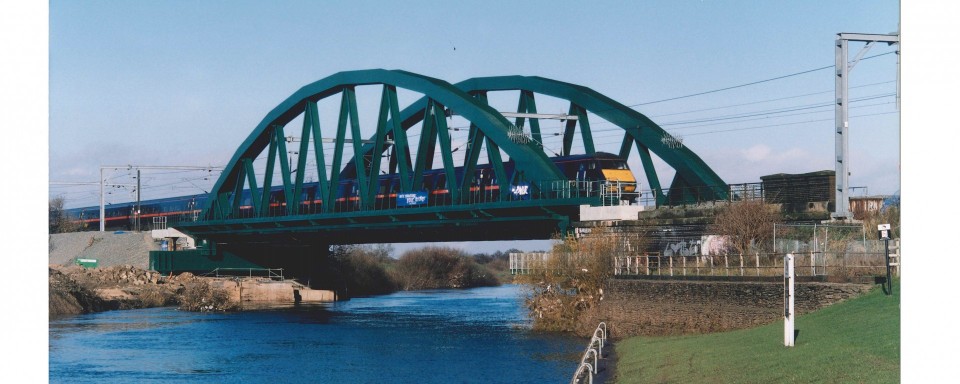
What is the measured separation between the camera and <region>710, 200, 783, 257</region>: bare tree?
44250mm

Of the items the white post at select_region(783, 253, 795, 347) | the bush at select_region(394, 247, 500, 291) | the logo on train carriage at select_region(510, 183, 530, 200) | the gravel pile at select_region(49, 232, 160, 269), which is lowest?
the bush at select_region(394, 247, 500, 291)

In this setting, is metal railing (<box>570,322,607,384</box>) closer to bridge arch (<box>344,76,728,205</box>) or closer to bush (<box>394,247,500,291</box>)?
bridge arch (<box>344,76,728,205</box>)

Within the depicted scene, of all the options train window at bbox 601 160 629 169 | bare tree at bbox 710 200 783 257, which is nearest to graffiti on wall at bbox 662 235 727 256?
bare tree at bbox 710 200 783 257

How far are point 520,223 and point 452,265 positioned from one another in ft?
232

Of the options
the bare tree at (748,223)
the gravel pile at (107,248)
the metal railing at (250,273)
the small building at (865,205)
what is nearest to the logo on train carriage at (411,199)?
the metal railing at (250,273)

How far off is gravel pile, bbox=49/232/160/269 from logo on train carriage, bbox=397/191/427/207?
3856cm

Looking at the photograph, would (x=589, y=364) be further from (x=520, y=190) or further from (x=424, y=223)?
(x=424, y=223)

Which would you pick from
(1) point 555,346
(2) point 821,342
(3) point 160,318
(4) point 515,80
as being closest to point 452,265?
(4) point 515,80

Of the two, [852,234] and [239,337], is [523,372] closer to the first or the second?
[852,234]

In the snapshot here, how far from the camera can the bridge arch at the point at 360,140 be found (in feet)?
221

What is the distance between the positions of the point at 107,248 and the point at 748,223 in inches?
3074

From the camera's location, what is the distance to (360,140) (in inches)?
3152

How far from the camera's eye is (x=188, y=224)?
3784 inches

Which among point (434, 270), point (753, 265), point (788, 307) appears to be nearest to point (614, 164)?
point (753, 265)
